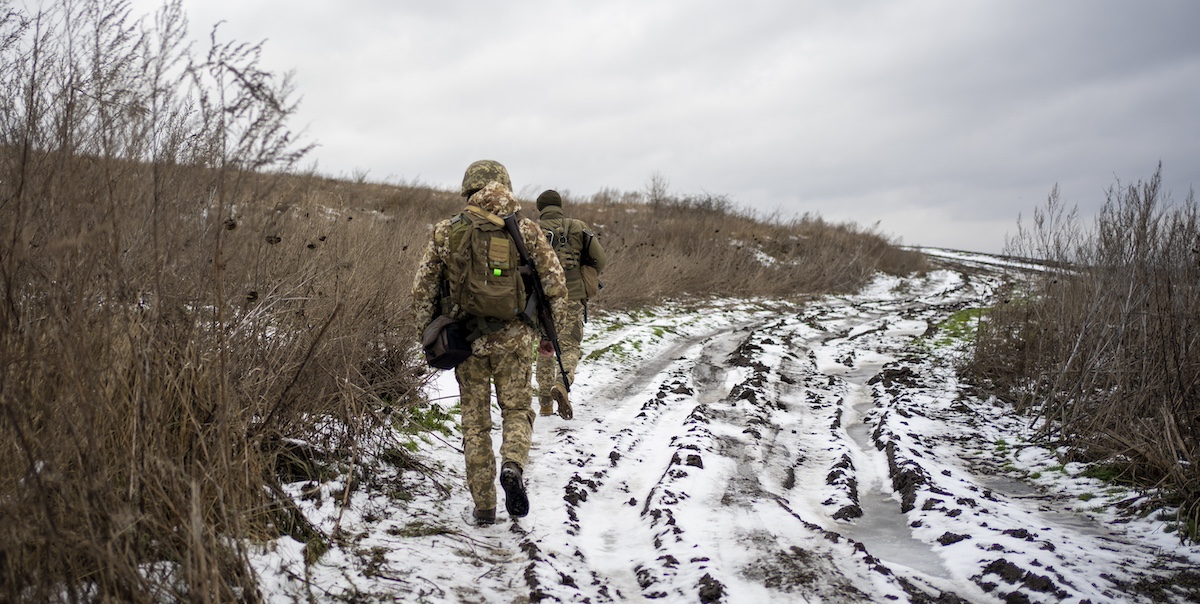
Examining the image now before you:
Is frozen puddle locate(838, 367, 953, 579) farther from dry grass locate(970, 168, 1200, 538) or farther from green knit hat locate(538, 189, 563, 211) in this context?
green knit hat locate(538, 189, 563, 211)

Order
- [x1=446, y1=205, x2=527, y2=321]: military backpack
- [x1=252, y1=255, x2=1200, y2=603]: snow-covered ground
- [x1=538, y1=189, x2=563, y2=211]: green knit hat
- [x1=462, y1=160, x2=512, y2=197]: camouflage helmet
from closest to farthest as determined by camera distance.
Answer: [x1=252, y1=255, x2=1200, y2=603]: snow-covered ground → [x1=446, y1=205, x2=527, y2=321]: military backpack → [x1=462, y1=160, x2=512, y2=197]: camouflage helmet → [x1=538, y1=189, x2=563, y2=211]: green knit hat

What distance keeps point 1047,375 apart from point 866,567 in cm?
463

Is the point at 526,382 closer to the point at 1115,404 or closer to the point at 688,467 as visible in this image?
the point at 688,467

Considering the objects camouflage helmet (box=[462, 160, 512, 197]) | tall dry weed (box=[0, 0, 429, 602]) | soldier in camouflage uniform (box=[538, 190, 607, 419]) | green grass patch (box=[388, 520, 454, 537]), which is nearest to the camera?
tall dry weed (box=[0, 0, 429, 602])

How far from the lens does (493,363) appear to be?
13.8ft

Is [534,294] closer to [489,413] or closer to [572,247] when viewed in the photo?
[489,413]

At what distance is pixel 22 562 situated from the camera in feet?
6.25

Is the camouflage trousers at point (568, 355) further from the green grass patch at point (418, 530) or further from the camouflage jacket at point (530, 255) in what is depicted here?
the green grass patch at point (418, 530)

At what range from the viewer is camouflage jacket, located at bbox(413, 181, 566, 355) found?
3.98 meters

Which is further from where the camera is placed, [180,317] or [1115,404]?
[1115,404]

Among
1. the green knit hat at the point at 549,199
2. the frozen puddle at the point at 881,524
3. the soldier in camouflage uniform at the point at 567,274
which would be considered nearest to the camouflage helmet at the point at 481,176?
the soldier in camouflage uniform at the point at 567,274

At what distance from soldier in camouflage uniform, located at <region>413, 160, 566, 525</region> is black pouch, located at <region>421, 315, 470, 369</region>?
19cm

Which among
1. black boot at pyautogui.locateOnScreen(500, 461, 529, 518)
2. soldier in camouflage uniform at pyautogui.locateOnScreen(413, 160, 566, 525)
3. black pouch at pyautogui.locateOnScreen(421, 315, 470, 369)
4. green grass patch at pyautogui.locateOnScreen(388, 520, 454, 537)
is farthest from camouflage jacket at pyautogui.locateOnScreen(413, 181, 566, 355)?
green grass patch at pyautogui.locateOnScreen(388, 520, 454, 537)

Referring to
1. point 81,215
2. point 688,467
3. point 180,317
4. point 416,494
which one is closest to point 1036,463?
point 688,467
